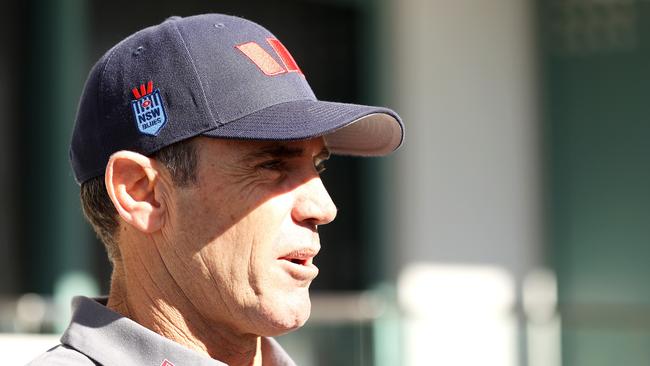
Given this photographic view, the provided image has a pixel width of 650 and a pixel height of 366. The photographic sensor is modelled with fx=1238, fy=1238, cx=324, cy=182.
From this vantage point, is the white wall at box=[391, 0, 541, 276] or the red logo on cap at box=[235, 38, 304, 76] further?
the white wall at box=[391, 0, 541, 276]

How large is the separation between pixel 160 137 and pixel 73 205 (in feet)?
11.1

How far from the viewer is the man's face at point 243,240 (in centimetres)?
190

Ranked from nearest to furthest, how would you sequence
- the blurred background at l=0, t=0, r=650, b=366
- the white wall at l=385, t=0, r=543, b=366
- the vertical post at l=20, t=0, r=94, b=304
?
the vertical post at l=20, t=0, r=94, b=304, the blurred background at l=0, t=0, r=650, b=366, the white wall at l=385, t=0, r=543, b=366

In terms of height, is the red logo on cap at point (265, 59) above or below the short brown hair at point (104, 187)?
above

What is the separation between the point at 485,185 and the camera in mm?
7281

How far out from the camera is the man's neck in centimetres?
194

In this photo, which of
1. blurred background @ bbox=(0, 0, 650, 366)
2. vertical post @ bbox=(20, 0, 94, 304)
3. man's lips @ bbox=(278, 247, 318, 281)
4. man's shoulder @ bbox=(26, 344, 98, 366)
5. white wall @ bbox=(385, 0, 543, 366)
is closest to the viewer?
man's shoulder @ bbox=(26, 344, 98, 366)

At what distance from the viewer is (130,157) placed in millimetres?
1881

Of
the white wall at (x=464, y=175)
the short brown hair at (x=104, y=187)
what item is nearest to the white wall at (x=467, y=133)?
the white wall at (x=464, y=175)

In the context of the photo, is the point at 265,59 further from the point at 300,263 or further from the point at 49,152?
the point at 49,152

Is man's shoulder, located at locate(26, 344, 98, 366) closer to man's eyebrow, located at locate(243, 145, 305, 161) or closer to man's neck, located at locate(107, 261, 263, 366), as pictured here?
man's neck, located at locate(107, 261, 263, 366)

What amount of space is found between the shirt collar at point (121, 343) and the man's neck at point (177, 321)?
44 millimetres

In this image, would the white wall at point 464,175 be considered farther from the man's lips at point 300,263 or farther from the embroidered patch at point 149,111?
the embroidered patch at point 149,111

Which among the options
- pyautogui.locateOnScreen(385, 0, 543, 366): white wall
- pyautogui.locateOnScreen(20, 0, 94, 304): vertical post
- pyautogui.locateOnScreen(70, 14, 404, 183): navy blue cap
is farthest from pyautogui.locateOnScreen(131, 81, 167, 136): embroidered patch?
pyautogui.locateOnScreen(385, 0, 543, 366): white wall
